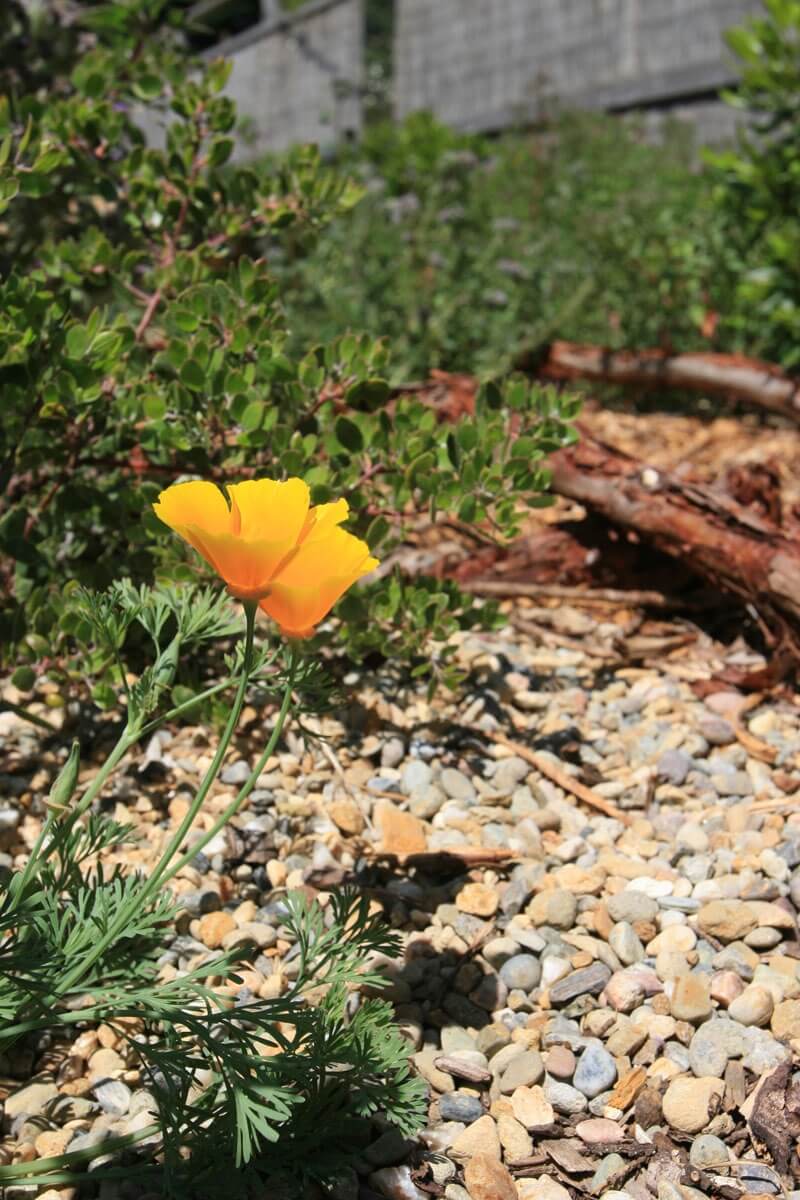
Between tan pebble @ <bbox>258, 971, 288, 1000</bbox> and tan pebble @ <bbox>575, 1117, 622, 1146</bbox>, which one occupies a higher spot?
tan pebble @ <bbox>258, 971, 288, 1000</bbox>

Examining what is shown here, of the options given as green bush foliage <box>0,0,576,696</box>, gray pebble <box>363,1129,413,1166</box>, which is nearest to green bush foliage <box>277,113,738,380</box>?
green bush foliage <box>0,0,576,696</box>

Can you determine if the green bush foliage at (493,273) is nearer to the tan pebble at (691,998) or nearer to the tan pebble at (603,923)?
the tan pebble at (603,923)

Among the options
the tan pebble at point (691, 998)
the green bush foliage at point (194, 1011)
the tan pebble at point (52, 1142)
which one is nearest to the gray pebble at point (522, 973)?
the tan pebble at point (691, 998)

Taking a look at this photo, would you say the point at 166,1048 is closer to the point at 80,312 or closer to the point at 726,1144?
the point at 726,1144

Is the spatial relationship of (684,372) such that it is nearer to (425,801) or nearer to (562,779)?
(562,779)

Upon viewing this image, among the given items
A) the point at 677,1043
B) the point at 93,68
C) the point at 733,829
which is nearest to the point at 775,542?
the point at 733,829

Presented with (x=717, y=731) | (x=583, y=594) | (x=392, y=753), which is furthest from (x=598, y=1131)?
(x=583, y=594)

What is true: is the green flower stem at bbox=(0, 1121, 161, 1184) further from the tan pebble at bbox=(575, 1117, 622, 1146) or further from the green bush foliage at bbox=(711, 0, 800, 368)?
the green bush foliage at bbox=(711, 0, 800, 368)

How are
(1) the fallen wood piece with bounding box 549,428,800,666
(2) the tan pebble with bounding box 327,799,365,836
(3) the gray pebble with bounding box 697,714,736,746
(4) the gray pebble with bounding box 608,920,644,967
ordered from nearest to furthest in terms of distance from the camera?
(4) the gray pebble with bounding box 608,920,644,967
(2) the tan pebble with bounding box 327,799,365,836
(3) the gray pebble with bounding box 697,714,736,746
(1) the fallen wood piece with bounding box 549,428,800,666
